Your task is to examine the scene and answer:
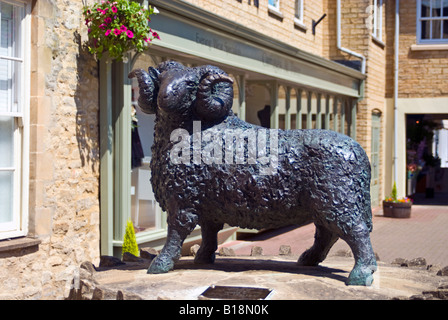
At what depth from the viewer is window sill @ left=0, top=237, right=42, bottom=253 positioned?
5.54m

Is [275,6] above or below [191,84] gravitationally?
above

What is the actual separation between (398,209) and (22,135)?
35.5 feet

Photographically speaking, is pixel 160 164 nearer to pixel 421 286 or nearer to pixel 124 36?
pixel 421 286

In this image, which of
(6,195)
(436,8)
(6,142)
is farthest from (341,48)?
(6,195)

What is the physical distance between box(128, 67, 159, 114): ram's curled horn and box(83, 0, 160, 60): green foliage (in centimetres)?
232

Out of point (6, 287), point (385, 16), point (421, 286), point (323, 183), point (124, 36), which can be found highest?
point (385, 16)

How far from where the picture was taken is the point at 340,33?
15758 mm

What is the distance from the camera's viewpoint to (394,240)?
37.2 feet

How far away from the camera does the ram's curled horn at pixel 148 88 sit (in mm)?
4055

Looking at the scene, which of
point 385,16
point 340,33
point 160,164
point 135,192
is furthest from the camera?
point 385,16

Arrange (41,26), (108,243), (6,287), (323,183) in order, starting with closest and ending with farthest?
(323,183), (6,287), (41,26), (108,243)

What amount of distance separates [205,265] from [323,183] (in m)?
1.13

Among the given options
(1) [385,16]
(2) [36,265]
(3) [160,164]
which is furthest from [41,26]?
(1) [385,16]

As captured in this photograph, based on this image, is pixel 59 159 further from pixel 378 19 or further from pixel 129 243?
pixel 378 19
